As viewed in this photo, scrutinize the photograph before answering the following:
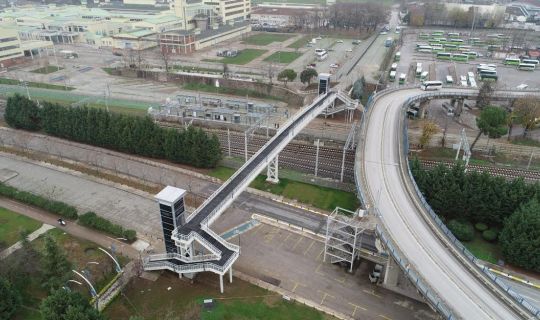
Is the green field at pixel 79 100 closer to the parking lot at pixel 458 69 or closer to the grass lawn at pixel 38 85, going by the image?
the grass lawn at pixel 38 85

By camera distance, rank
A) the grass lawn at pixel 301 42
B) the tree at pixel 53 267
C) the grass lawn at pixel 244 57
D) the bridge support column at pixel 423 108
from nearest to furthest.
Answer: the tree at pixel 53 267 → the bridge support column at pixel 423 108 → the grass lawn at pixel 244 57 → the grass lawn at pixel 301 42

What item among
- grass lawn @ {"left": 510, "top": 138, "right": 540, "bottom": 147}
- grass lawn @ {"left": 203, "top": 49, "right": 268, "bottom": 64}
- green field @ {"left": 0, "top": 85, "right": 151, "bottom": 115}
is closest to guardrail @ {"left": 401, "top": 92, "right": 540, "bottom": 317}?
grass lawn @ {"left": 510, "top": 138, "right": 540, "bottom": 147}

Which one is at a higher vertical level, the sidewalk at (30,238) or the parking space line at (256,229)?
the sidewalk at (30,238)

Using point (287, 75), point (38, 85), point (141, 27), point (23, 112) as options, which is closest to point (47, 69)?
point (38, 85)

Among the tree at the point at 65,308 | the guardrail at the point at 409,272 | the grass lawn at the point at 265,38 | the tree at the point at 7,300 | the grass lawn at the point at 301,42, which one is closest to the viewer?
the tree at the point at 65,308

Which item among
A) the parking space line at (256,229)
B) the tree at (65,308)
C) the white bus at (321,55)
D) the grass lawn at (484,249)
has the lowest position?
the grass lawn at (484,249)

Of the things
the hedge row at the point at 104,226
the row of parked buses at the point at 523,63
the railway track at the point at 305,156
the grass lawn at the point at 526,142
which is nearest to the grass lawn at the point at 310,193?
the railway track at the point at 305,156

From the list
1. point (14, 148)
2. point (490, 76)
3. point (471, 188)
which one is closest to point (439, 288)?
point (471, 188)

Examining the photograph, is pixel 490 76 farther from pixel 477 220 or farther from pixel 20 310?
pixel 20 310

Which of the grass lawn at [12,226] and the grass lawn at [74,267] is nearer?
the grass lawn at [74,267]
